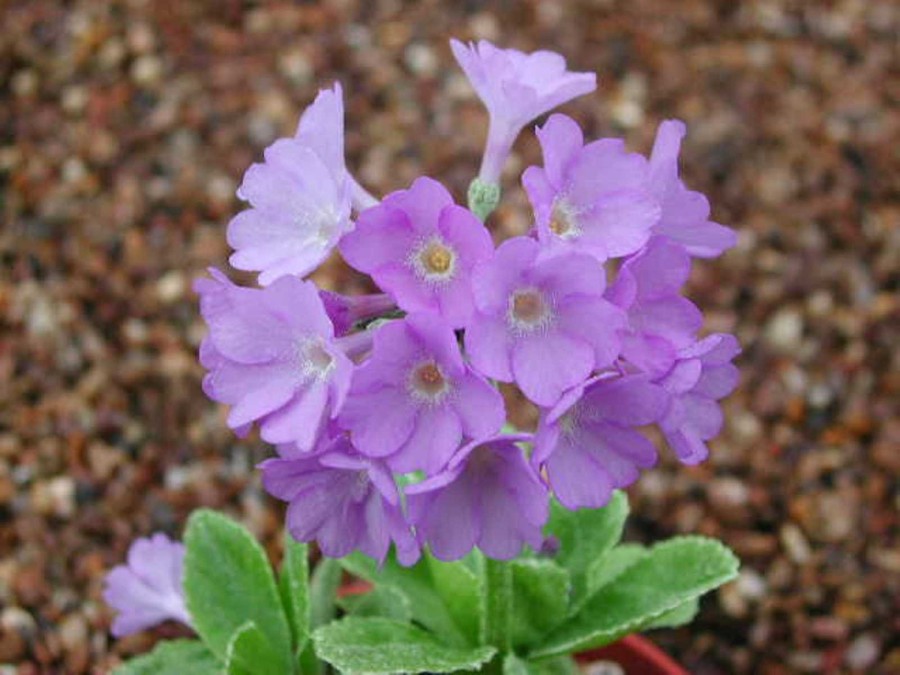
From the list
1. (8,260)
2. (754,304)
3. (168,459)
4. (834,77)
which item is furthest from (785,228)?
(8,260)

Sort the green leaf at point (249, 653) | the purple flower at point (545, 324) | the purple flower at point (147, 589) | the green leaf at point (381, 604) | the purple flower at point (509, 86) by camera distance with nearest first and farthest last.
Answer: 1. the purple flower at point (545, 324)
2. the purple flower at point (509, 86)
3. the green leaf at point (249, 653)
4. the green leaf at point (381, 604)
5. the purple flower at point (147, 589)

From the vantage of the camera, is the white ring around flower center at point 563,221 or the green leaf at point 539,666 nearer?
the white ring around flower center at point 563,221

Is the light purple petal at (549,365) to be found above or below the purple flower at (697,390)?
above

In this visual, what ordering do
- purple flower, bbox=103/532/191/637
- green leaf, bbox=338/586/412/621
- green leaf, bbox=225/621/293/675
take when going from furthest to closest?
purple flower, bbox=103/532/191/637, green leaf, bbox=338/586/412/621, green leaf, bbox=225/621/293/675

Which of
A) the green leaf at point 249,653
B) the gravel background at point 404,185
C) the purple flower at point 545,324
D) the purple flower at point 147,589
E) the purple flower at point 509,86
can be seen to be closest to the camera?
the purple flower at point 545,324

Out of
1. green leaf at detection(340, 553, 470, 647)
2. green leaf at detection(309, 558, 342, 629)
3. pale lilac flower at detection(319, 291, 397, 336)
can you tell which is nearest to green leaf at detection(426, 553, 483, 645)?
green leaf at detection(340, 553, 470, 647)

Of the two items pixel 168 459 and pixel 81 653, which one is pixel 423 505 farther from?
pixel 168 459

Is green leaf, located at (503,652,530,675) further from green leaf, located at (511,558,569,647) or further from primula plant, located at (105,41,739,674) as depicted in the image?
primula plant, located at (105,41,739,674)

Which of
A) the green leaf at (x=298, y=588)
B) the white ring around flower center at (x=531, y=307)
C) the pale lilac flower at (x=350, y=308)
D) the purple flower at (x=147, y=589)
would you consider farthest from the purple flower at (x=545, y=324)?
the purple flower at (x=147, y=589)

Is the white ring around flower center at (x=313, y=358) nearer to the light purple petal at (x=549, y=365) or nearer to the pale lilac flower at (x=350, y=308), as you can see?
the pale lilac flower at (x=350, y=308)
